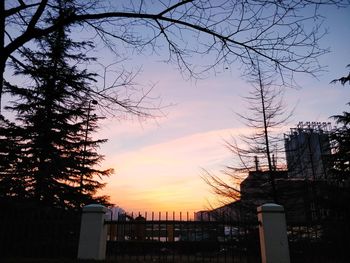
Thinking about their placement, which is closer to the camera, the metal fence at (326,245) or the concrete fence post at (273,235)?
the concrete fence post at (273,235)

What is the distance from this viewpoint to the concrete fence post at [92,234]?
8.18m

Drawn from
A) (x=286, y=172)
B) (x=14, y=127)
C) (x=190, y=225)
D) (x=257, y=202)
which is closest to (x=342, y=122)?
(x=286, y=172)

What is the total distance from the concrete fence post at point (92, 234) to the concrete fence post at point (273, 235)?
4.06 metres

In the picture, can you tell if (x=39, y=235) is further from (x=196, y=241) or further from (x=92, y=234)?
(x=196, y=241)

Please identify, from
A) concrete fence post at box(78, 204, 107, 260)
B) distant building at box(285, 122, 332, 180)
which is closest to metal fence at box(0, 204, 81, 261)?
concrete fence post at box(78, 204, 107, 260)

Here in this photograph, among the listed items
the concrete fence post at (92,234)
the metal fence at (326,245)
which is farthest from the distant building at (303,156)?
the concrete fence post at (92,234)

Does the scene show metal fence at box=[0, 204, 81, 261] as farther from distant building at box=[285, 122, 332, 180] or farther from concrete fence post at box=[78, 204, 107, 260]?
distant building at box=[285, 122, 332, 180]

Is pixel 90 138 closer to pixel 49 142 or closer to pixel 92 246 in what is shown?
pixel 49 142

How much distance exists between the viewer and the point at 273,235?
8.24 meters

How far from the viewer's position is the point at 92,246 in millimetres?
8203

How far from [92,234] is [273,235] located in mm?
Result: 4527

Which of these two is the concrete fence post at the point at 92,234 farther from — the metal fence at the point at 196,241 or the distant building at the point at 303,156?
the distant building at the point at 303,156

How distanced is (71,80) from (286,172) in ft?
37.9

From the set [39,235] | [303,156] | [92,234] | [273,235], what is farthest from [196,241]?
[303,156]
